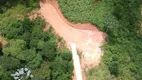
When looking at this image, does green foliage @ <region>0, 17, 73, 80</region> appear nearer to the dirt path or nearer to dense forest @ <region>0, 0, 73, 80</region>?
dense forest @ <region>0, 0, 73, 80</region>

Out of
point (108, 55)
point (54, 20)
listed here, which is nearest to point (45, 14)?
point (54, 20)

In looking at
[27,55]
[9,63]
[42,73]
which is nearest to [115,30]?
[42,73]

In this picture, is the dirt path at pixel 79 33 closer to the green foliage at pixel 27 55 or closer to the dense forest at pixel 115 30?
the dense forest at pixel 115 30

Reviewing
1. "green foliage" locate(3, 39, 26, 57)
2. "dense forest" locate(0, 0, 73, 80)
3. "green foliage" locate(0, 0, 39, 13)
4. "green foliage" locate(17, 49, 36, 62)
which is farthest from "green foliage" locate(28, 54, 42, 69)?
"green foliage" locate(0, 0, 39, 13)

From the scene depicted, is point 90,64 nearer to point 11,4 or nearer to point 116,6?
point 116,6

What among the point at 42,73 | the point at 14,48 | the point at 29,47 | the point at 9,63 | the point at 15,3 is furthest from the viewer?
the point at 15,3

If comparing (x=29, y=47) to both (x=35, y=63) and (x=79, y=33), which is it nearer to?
(x=35, y=63)

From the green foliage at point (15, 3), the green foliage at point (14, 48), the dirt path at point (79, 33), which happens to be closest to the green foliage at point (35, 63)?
the green foliage at point (14, 48)

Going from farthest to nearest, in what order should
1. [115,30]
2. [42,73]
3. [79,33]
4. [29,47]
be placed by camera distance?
[79,33] < [115,30] < [29,47] < [42,73]
